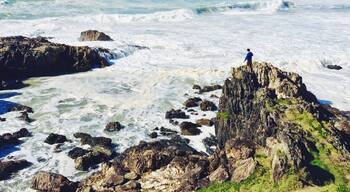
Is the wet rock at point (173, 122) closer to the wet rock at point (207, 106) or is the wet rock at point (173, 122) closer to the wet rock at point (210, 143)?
the wet rock at point (207, 106)

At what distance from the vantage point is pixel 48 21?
78.8m

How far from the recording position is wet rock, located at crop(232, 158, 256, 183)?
22312 mm

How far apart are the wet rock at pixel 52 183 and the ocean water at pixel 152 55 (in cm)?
93

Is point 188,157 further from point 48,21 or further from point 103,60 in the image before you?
point 48,21

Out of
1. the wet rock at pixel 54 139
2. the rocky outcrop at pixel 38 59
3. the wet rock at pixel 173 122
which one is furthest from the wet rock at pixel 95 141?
the rocky outcrop at pixel 38 59

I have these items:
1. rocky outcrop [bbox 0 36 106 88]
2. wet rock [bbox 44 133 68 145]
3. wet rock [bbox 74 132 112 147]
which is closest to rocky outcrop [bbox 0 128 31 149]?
wet rock [bbox 44 133 68 145]

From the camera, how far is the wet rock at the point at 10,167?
29594mm

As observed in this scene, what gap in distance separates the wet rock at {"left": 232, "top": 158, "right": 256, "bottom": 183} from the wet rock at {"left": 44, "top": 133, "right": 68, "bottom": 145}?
49.1 feet

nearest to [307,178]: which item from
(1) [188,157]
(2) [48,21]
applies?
(1) [188,157]

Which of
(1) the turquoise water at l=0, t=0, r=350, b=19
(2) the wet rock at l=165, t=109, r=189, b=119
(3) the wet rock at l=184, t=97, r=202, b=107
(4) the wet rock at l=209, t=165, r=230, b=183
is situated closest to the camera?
(4) the wet rock at l=209, t=165, r=230, b=183

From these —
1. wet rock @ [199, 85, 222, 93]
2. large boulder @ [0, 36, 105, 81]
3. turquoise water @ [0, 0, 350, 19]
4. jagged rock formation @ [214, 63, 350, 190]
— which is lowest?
turquoise water @ [0, 0, 350, 19]

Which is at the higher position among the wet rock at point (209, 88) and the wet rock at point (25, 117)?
the wet rock at point (209, 88)

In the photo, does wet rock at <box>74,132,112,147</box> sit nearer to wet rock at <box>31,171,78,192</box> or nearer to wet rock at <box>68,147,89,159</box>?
wet rock at <box>68,147,89,159</box>

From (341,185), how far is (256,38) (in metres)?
50.8
